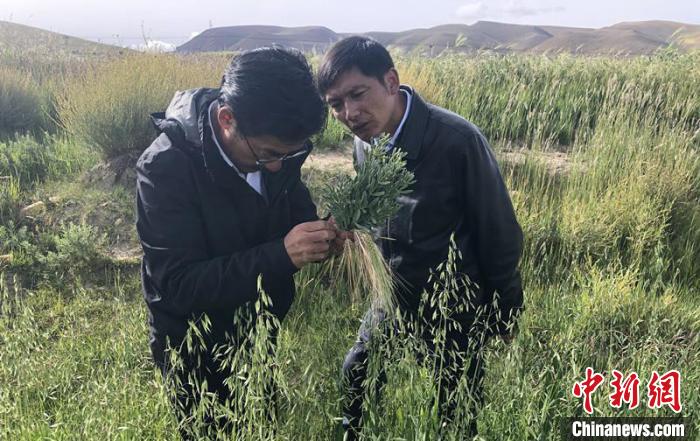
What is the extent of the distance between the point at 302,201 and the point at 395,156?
1.51 feet

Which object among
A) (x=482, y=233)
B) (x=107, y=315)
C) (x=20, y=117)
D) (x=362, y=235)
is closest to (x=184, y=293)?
(x=362, y=235)

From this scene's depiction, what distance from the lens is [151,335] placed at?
200 centimetres

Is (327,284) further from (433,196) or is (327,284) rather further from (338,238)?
(338,238)

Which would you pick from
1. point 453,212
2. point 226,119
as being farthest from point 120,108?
point 453,212

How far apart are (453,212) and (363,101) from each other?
23.6 inches

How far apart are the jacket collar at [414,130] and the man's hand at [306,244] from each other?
643mm

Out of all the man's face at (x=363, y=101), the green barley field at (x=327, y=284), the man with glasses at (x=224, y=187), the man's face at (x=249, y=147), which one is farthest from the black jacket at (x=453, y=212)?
the man's face at (x=249, y=147)

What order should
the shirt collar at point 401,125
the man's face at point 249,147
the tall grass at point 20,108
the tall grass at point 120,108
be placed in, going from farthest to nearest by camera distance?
1. the tall grass at point 20,108
2. the tall grass at point 120,108
3. the shirt collar at point 401,125
4. the man's face at point 249,147

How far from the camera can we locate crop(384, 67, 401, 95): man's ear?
89.4 inches

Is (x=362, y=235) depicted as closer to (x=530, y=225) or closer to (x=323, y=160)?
(x=530, y=225)

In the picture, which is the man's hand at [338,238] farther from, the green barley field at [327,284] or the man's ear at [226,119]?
the man's ear at [226,119]

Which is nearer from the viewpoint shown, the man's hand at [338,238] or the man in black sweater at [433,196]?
the man's hand at [338,238]

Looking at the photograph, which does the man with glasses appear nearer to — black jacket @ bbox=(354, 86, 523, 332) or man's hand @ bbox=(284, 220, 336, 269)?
man's hand @ bbox=(284, 220, 336, 269)

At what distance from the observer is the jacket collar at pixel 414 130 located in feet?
7.13
